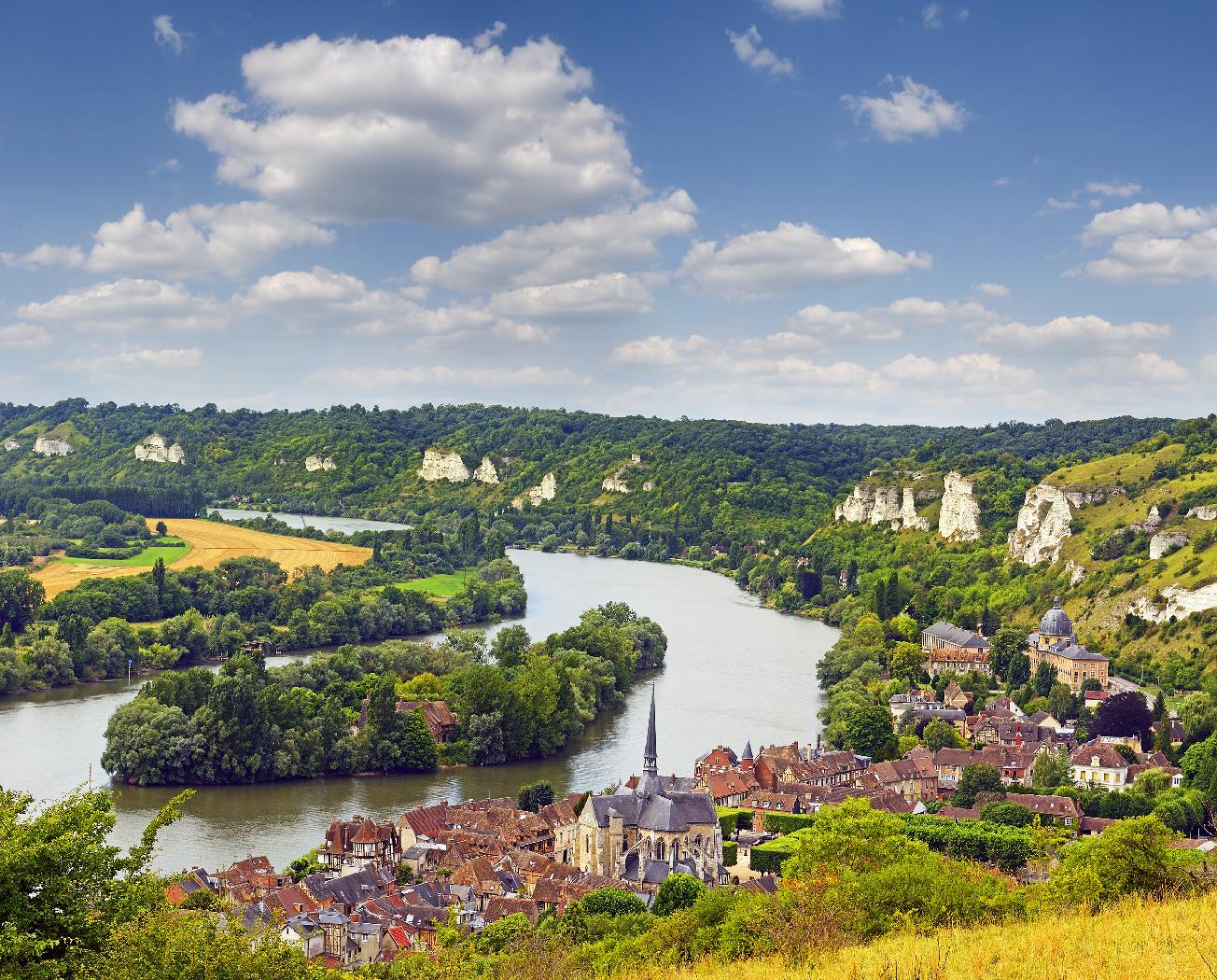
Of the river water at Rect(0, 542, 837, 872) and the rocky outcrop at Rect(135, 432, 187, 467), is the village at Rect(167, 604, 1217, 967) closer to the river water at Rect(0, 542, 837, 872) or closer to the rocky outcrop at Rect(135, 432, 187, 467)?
the river water at Rect(0, 542, 837, 872)

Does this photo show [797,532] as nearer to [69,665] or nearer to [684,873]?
[69,665]

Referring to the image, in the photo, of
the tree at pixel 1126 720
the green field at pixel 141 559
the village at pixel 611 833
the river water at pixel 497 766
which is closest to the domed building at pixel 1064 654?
the tree at pixel 1126 720

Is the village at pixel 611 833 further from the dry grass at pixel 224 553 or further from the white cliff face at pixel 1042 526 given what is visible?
the dry grass at pixel 224 553

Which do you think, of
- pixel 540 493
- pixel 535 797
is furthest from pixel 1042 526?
pixel 540 493

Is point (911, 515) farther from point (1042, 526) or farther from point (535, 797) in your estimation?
point (535, 797)

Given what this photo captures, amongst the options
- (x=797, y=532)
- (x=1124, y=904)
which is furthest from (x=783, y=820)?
(x=797, y=532)

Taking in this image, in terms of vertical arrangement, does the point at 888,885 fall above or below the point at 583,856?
above
